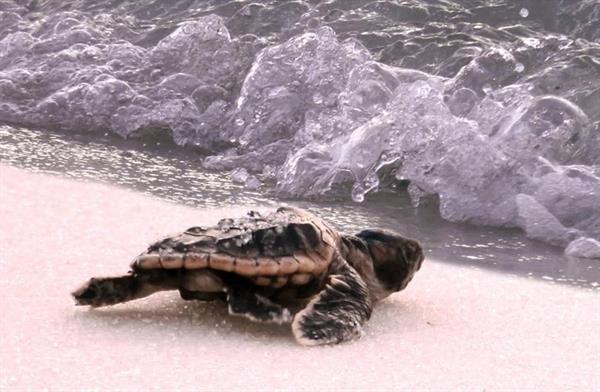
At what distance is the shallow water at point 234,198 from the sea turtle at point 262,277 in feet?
3.15

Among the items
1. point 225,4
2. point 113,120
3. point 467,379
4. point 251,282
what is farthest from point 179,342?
point 225,4

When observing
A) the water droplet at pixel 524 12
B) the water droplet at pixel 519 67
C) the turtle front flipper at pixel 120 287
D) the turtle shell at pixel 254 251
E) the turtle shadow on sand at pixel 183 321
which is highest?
the water droplet at pixel 524 12

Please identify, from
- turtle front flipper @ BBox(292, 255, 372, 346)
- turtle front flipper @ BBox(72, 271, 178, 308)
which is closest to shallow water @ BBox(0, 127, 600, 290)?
turtle front flipper @ BBox(292, 255, 372, 346)

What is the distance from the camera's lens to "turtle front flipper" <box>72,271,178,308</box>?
249 cm

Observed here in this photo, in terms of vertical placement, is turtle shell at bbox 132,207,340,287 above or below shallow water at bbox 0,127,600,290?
above

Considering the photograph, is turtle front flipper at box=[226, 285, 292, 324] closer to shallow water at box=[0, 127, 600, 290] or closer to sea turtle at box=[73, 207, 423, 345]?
sea turtle at box=[73, 207, 423, 345]

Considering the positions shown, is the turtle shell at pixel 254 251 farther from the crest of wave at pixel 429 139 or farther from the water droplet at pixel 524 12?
the water droplet at pixel 524 12

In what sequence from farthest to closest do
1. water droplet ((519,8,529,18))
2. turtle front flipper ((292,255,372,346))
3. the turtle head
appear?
1. water droplet ((519,8,529,18))
2. the turtle head
3. turtle front flipper ((292,255,372,346))

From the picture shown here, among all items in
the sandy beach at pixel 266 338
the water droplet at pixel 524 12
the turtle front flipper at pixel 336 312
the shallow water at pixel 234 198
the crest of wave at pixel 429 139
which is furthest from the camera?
the water droplet at pixel 524 12

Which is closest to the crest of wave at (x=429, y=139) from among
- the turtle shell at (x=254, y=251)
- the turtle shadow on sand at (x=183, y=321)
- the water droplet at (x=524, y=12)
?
the water droplet at (x=524, y=12)

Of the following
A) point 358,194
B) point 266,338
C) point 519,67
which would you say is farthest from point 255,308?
point 519,67

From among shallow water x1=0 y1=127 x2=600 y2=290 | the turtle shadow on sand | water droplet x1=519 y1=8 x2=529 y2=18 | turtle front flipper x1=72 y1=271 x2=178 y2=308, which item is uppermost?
water droplet x1=519 y1=8 x2=529 y2=18

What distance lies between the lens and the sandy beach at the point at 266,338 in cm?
217

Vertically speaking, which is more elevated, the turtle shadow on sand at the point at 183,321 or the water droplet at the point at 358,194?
the turtle shadow on sand at the point at 183,321
